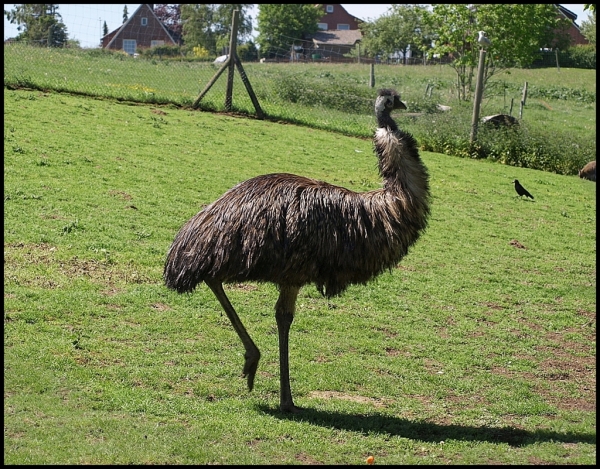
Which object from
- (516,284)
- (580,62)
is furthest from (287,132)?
(580,62)

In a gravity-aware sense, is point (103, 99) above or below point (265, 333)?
above

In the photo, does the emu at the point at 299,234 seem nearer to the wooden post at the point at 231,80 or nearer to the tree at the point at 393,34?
the wooden post at the point at 231,80

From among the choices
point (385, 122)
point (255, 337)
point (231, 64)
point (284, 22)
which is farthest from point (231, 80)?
point (284, 22)

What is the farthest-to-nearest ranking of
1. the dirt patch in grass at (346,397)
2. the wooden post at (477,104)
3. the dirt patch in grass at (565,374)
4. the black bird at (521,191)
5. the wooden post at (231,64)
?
the wooden post at (477,104), the wooden post at (231,64), the black bird at (521,191), the dirt patch in grass at (565,374), the dirt patch in grass at (346,397)

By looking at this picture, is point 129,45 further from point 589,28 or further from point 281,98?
point 589,28

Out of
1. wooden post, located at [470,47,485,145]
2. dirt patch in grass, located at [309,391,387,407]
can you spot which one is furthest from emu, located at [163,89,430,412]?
wooden post, located at [470,47,485,145]

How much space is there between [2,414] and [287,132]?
1413 centimetres

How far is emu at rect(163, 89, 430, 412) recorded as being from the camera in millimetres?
6648

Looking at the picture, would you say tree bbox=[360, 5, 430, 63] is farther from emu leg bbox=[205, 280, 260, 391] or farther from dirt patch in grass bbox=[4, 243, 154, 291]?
emu leg bbox=[205, 280, 260, 391]

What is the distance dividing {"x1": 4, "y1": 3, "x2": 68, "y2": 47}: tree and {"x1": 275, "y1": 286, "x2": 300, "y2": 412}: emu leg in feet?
50.0

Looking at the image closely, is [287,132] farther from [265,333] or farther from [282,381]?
[282,381]

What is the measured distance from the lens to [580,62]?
1997 inches

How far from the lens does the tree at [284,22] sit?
180 ft

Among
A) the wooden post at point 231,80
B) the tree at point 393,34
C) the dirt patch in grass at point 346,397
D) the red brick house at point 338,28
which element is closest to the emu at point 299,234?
the dirt patch in grass at point 346,397
